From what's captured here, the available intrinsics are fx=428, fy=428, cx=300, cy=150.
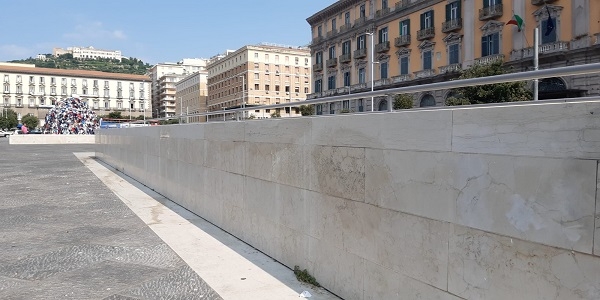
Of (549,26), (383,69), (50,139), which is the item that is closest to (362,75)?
(383,69)

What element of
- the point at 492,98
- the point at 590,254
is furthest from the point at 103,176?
the point at 590,254

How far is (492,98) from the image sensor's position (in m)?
6.39

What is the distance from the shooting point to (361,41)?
53938 mm

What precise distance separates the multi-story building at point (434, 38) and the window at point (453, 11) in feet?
0.30

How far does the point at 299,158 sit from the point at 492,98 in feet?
10.8

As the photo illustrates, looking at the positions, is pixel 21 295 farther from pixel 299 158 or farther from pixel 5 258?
pixel 299 158

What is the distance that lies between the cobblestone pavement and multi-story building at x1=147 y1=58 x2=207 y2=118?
132m

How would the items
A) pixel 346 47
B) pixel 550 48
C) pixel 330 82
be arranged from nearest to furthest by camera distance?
1. pixel 550 48
2. pixel 346 47
3. pixel 330 82

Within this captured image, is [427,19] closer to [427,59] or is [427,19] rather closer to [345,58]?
[427,59]

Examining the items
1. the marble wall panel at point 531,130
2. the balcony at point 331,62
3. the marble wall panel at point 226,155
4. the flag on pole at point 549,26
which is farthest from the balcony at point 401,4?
the marble wall panel at point 531,130

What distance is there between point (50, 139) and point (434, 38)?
37561mm

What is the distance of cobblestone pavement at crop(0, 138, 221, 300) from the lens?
4549mm

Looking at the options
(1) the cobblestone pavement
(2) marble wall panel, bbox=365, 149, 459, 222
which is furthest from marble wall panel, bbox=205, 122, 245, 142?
(2) marble wall panel, bbox=365, 149, 459, 222

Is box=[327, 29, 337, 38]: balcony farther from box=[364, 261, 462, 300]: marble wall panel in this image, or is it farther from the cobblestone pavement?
box=[364, 261, 462, 300]: marble wall panel
